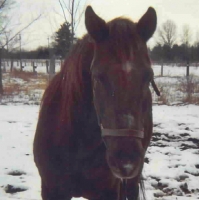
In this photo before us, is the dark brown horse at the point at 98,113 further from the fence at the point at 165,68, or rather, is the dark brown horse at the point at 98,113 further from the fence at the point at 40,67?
the fence at the point at 165,68

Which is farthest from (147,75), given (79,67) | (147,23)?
(79,67)

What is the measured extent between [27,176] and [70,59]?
2529mm

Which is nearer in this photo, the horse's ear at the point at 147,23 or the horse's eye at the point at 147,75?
the horse's eye at the point at 147,75

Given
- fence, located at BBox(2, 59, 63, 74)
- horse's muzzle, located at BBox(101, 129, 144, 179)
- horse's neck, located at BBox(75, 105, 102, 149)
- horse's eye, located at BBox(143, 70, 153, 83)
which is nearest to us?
horse's muzzle, located at BBox(101, 129, 144, 179)

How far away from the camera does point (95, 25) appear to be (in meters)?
1.65

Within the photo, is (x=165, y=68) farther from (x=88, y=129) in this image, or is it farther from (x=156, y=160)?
(x=88, y=129)

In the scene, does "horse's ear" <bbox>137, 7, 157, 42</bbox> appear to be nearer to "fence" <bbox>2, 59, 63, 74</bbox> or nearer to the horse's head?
the horse's head

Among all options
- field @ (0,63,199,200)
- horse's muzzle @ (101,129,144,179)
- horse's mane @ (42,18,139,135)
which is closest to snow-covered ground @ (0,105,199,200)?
field @ (0,63,199,200)

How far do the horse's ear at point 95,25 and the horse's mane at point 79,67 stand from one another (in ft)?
0.13

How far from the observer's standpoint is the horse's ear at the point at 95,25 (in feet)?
5.40

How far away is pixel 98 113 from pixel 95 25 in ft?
1.60

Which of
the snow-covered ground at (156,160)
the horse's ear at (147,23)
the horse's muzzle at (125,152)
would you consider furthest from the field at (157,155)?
the horse's ear at (147,23)

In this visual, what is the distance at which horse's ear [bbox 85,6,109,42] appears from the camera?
1646 mm

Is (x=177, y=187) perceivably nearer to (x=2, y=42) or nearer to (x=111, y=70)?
(x=111, y=70)
